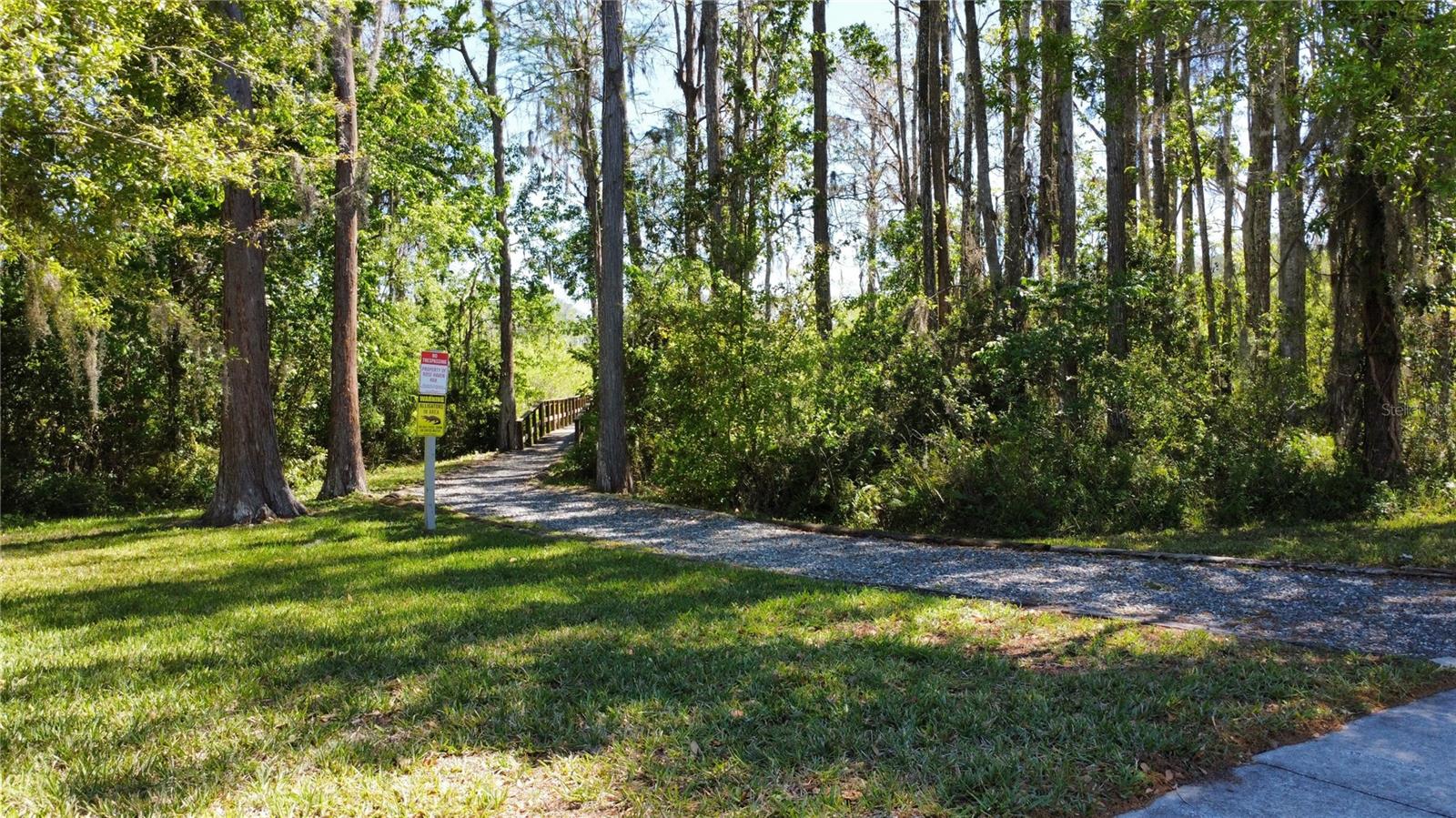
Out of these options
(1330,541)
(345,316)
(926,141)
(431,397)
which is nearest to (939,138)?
(926,141)

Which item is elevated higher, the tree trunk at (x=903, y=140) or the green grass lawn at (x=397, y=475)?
the tree trunk at (x=903, y=140)

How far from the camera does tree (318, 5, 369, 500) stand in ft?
44.5

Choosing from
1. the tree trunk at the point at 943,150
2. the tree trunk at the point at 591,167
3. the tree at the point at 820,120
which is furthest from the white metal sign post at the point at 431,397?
the tree trunk at the point at 591,167

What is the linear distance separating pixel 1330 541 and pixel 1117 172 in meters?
7.29

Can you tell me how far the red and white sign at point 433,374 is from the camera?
31.9ft

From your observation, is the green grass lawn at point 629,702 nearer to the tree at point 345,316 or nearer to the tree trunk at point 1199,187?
the tree at point 345,316

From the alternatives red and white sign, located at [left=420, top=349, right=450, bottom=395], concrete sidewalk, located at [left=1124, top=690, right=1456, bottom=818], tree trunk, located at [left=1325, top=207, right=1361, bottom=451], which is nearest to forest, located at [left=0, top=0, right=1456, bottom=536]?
tree trunk, located at [left=1325, top=207, right=1361, bottom=451]

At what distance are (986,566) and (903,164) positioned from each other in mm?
22714

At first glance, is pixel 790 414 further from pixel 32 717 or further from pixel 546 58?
pixel 546 58

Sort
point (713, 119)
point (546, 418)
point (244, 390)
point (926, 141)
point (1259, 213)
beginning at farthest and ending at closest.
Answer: point (546, 418), point (926, 141), point (713, 119), point (1259, 213), point (244, 390)

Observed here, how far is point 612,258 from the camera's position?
13766 mm

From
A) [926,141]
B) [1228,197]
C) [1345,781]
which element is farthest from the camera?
[1228,197]

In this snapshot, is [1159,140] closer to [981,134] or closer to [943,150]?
[981,134]

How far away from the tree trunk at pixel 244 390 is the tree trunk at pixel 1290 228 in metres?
13.4
